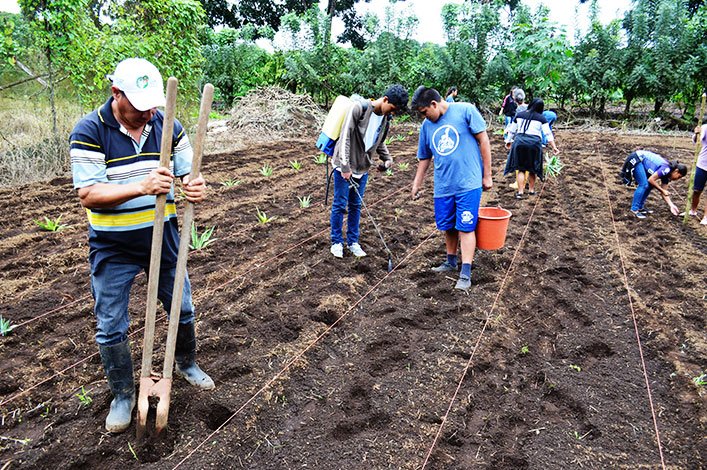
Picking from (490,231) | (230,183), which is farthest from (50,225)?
(490,231)

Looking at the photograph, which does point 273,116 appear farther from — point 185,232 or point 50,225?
point 185,232

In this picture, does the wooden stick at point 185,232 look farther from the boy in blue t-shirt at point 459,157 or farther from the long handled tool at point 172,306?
the boy in blue t-shirt at point 459,157

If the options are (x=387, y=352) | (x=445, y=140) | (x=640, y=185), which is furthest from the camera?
(x=640, y=185)

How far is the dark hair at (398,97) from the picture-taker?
3814mm

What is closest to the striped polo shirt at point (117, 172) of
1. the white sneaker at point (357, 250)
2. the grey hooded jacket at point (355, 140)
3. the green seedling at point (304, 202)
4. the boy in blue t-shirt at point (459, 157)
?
the grey hooded jacket at point (355, 140)

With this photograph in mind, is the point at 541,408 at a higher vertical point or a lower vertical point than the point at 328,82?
→ lower

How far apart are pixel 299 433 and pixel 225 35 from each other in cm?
1619

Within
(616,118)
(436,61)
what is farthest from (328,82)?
(616,118)

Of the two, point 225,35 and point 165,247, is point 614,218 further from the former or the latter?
point 225,35

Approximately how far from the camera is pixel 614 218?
5992 millimetres

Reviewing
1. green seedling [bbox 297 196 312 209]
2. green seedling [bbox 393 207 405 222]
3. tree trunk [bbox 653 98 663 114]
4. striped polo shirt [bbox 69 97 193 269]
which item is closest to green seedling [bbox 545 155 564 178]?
green seedling [bbox 393 207 405 222]

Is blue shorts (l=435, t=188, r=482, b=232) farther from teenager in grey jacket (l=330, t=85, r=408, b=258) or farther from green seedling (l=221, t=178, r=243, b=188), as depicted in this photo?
green seedling (l=221, t=178, r=243, b=188)

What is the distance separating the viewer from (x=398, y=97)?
3.82 m

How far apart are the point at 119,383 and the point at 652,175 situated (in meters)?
5.97
